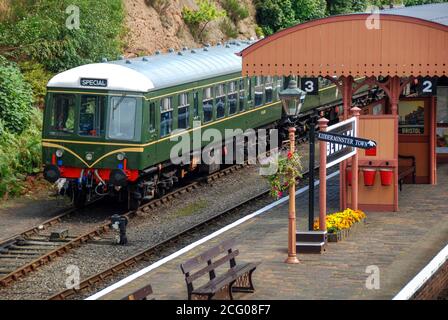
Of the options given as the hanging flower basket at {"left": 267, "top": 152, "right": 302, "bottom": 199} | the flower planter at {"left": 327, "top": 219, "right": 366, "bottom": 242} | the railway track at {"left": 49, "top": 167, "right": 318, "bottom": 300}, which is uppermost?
the hanging flower basket at {"left": 267, "top": 152, "right": 302, "bottom": 199}

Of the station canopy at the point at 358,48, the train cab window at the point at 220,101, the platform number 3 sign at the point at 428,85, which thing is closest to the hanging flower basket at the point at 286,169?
the station canopy at the point at 358,48

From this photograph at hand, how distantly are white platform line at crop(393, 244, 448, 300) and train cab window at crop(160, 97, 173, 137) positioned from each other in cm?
826

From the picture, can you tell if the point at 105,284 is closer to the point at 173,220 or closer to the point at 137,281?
the point at 137,281

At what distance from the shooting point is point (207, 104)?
1021 inches

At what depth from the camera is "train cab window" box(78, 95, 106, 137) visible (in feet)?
73.8

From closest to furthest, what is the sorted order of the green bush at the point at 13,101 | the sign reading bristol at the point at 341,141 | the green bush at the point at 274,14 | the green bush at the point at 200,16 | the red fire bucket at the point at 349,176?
1. the sign reading bristol at the point at 341,141
2. the red fire bucket at the point at 349,176
3. the green bush at the point at 13,101
4. the green bush at the point at 200,16
5. the green bush at the point at 274,14

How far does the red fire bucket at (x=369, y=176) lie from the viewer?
832 inches

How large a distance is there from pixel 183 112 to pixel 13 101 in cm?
526

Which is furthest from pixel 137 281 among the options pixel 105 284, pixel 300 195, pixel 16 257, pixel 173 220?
pixel 300 195

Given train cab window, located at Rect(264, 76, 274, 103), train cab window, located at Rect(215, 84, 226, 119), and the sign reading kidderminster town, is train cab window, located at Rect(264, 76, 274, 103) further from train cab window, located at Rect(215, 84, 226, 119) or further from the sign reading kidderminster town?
the sign reading kidderminster town

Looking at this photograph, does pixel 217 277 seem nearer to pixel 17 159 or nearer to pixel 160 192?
pixel 160 192

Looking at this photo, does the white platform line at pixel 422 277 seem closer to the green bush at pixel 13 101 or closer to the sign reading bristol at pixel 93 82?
the sign reading bristol at pixel 93 82

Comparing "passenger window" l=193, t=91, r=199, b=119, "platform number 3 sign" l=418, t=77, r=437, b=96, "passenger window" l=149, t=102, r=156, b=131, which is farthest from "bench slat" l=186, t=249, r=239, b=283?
"passenger window" l=193, t=91, r=199, b=119

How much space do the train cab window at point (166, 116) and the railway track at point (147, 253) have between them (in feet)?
7.39
